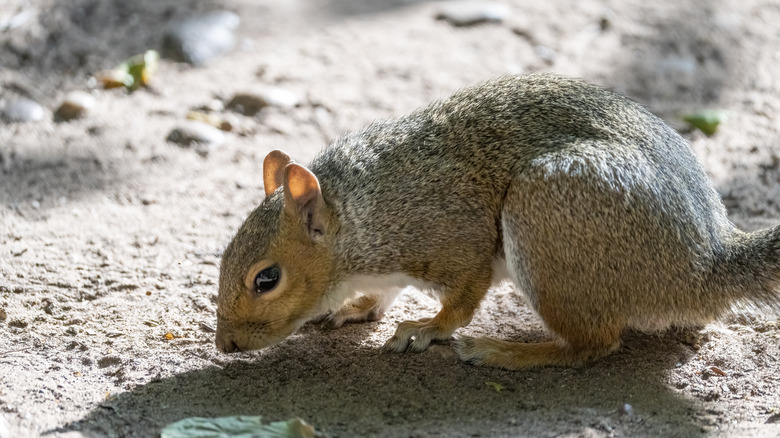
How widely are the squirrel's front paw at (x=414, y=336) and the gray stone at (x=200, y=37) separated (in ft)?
12.7

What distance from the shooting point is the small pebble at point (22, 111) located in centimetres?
652

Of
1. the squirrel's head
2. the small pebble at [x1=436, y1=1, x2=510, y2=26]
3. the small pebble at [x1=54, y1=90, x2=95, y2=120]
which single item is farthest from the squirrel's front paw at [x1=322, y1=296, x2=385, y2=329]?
the small pebble at [x1=436, y1=1, x2=510, y2=26]

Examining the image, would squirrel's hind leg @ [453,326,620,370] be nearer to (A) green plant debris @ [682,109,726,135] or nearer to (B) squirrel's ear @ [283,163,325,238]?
(B) squirrel's ear @ [283,163,325,238]

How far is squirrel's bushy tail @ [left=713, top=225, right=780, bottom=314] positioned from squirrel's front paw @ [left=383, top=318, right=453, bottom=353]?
1.33 metres

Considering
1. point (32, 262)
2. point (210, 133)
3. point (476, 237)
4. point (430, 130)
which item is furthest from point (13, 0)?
point (476, 237)

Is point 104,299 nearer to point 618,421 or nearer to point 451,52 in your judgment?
point 618,421

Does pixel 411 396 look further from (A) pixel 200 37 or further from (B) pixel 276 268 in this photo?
(A) pixel 200 37

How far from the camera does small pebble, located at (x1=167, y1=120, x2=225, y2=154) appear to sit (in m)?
6.34

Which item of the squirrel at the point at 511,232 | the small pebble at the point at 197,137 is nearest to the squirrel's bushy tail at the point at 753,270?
the squirrel at the point at 511,232

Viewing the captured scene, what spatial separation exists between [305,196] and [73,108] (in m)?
3.28

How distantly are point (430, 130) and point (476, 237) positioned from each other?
63 cm

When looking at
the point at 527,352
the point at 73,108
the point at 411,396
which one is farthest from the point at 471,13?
the point at 411,396

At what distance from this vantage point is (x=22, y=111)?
259 inches

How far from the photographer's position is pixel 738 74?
7.42 m
